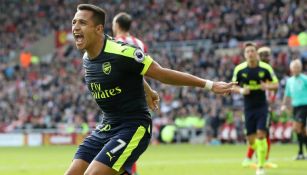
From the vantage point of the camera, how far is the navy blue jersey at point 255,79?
15484 mm

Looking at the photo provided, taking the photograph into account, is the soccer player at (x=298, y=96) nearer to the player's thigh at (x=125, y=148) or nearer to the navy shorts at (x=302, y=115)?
the navy shorts at (x=302, y=115)

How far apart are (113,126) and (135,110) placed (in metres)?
0.29

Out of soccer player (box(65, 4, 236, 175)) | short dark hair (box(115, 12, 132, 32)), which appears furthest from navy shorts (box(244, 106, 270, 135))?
soccer player (box(65, 4, 236, 175))

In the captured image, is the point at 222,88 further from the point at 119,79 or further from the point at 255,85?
the point at 255,85

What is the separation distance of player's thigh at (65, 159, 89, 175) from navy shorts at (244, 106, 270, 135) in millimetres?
7890

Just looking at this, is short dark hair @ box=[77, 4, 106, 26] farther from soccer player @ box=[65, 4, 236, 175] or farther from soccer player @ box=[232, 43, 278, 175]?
soccer player @ box=[232, 43, 278, 175]

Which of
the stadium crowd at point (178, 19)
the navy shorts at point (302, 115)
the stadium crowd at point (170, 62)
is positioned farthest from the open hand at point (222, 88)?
the stadium crowd at point (178, 19)

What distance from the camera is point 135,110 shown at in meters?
7.96

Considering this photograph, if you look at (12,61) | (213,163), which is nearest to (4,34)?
(12,61)

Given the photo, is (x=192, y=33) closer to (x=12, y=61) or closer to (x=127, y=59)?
(x=12, y=61)

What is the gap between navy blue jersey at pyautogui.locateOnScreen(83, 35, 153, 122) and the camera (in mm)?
7734

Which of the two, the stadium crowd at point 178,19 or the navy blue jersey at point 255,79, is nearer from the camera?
the navy blue jersey at point 255,79

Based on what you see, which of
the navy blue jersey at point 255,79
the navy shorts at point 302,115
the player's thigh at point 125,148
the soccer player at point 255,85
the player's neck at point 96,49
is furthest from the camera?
the navy shorts at point 302,115

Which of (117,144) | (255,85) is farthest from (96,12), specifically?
(255,85)
